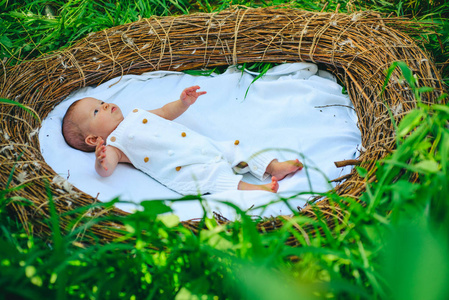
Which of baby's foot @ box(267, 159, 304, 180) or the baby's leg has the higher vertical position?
baby's foot @ box(267, 159, 304, 180)

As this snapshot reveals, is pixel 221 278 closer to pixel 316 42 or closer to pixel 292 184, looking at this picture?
pixel 292 184

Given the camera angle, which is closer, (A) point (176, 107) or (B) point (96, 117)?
(B) point (96, 117)

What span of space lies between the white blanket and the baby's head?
60 mm

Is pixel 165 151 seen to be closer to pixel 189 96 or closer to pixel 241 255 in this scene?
pixel 189 96

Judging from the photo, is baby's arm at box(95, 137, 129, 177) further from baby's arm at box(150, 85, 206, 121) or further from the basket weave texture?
baby's arm at box(150, 85, 206, 121)

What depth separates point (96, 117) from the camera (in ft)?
7.23

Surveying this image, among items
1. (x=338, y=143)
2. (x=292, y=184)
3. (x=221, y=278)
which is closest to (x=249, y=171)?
(x=292, y=184)

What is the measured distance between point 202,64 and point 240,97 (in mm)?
376

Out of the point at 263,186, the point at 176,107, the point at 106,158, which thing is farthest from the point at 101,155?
the point at 263,186

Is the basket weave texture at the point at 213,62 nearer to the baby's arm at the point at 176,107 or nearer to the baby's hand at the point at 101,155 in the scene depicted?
the baby's hand at the point at 101,155

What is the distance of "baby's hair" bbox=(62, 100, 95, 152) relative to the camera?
220 cm

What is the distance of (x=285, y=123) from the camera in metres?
2.34

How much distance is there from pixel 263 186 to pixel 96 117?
102 cm

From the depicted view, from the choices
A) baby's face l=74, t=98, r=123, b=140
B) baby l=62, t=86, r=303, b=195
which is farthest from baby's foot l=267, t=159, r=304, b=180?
baby's face l=74, t=98, r=123, b=140
